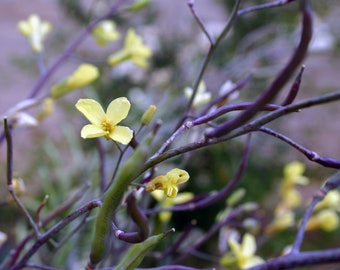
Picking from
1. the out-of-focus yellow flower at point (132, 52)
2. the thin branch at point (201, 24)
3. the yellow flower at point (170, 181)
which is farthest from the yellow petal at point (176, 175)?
the out-of-focus yellow flower at point (132, 52)

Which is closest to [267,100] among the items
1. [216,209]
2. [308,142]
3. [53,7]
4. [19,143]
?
[216,209]

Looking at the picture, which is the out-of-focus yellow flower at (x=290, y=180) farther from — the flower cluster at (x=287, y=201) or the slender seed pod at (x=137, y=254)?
the slender seed pod at (x=137, y=254)

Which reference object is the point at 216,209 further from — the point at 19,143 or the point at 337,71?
the point at 337,71

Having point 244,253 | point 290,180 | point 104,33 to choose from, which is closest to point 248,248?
point 244,253

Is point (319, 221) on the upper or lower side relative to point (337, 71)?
upper

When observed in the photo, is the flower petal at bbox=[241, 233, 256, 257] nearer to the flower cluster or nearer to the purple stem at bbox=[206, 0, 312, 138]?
the flower cluster

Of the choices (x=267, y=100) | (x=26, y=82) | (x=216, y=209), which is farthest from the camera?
(x=26, y=82)

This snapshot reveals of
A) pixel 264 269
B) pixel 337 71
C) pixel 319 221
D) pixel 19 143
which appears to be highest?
pixel 264 269
